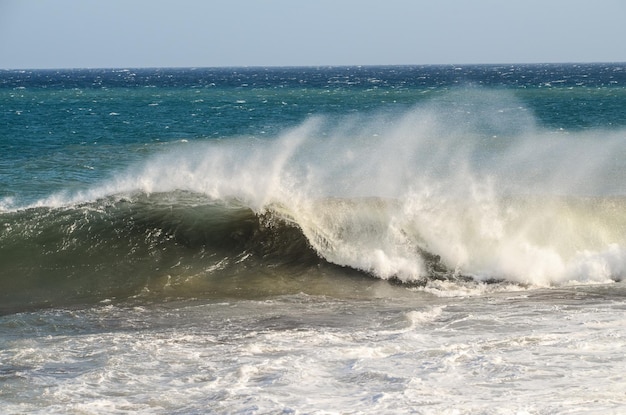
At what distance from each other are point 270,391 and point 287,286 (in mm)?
5063

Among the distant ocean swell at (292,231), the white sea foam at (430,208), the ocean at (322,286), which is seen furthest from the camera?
the white sea foam at (430,208)

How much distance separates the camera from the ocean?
718 cm

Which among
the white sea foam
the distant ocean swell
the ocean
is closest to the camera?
the ocean

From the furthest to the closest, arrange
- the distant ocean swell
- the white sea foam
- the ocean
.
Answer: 1. the white sea foam
2. the distant ocean swell
3. the ocean

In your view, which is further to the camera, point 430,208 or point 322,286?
point 430,208

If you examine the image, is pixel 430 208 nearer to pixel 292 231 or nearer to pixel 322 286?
pixel 292 231

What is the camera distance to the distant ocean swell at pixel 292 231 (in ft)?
41.1

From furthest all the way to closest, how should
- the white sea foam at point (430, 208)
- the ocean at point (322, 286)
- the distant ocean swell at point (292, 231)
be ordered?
the white sea foam at point (430, 208) < the distant ocean swell at point (292, 231) < the ocean at point (322, 286)

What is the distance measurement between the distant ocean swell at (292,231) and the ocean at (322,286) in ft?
0.14

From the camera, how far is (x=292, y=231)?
14039 mm

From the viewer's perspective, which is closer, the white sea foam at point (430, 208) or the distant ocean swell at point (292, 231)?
the distant ocean swell at point (292, 231)

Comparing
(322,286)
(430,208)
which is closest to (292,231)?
(322,286)

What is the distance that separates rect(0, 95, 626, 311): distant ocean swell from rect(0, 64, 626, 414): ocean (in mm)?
41

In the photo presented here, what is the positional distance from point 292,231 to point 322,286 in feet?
6.98
